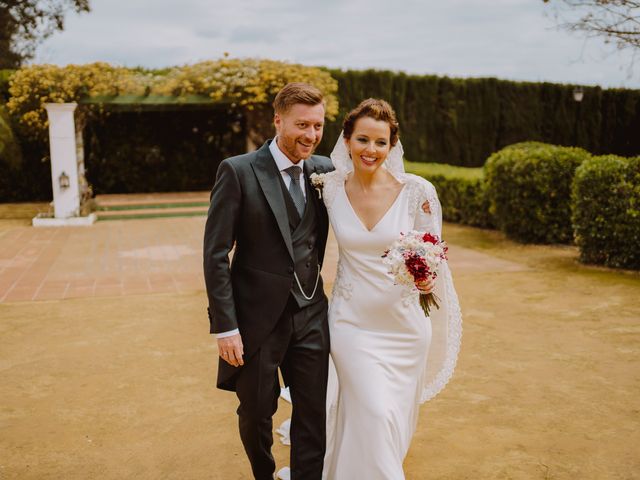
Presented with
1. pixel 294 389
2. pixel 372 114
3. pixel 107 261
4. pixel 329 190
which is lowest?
pixel 107 261

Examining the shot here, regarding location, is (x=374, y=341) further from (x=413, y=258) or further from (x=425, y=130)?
(x=425, y=130)

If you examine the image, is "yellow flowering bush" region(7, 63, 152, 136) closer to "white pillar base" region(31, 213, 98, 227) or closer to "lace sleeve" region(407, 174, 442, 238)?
"white pillar base" region(31, 213, 98, 227)

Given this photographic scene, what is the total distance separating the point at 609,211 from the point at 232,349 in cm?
678

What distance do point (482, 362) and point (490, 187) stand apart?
6028 millimetres

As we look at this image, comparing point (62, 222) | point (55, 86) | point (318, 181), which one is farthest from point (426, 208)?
point (55, 86)

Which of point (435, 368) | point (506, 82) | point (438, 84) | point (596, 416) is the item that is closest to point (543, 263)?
point (596, 416)

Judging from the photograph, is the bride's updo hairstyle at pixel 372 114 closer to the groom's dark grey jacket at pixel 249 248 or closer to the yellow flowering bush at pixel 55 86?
the groom's dark grey jacket at pixel 249 248

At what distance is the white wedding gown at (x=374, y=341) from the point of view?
2760mm

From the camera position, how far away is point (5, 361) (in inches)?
200

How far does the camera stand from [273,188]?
108 inches

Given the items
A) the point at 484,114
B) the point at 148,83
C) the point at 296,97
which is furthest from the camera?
the point at 484,114

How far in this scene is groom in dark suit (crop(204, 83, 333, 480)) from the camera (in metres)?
2.70

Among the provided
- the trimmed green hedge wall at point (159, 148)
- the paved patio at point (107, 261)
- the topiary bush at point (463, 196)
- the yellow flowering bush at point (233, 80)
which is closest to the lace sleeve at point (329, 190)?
A: the paved patio at point (107, 261)

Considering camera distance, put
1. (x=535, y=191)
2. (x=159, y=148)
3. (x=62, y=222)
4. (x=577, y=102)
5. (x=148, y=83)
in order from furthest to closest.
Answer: (x=577, y=102), (x=159, y=148), (x=148, y=83), (x=62, y=222), (x=535, y=191)
